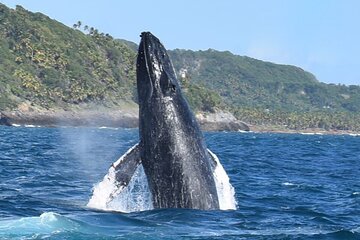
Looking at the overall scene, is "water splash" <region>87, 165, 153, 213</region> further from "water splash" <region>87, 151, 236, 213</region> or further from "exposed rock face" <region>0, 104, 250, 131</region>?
"exposed rock face" <region>0, 104, 250, 131</region>

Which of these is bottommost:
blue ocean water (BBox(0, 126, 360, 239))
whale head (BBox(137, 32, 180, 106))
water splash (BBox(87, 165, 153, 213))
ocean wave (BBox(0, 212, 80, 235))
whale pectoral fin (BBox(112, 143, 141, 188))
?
blue ocean water (BBox(0, 126, 360, 239))

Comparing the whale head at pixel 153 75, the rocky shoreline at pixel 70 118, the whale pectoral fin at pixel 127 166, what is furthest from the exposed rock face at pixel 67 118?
the whale pectoral fin at pixel 127 166

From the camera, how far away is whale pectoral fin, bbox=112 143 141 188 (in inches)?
599

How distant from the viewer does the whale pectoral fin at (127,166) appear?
15.2 metres

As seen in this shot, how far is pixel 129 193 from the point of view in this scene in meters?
16.0

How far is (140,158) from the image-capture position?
15.2 meters

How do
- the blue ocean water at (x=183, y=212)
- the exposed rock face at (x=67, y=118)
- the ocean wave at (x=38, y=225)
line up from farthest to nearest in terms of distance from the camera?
1. the exposed rock face at (x=67, y=118)
2. the blue ocean water at (x=183, y=212)
3. the ocean wave at (x=38, y=225)

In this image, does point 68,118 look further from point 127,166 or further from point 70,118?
point 127,166

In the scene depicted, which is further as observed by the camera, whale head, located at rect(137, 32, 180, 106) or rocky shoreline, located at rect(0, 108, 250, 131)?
rocky shoreline, located at rect(0, 108, 250, 131)

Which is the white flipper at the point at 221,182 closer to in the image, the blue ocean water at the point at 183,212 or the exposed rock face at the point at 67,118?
the blue ocean water at the point at 183,212

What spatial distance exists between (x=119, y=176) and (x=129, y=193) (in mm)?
736

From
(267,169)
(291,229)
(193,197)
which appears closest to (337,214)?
(291,229)

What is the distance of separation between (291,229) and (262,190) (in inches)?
385

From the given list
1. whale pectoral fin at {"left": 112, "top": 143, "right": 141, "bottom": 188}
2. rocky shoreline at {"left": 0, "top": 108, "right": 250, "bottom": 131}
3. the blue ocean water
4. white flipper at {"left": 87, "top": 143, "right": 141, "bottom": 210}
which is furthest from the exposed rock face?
whale pectoral fin at {"left": 112, "top": 143, "right": 141, "bottom": 188}
